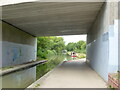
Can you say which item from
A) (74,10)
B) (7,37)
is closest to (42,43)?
(7,37)

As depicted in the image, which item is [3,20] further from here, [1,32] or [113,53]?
[113,53]

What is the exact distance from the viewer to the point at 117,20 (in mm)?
6000

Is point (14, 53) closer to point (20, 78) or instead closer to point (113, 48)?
point (20, 78)

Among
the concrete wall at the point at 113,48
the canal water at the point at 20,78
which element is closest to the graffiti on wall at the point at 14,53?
the canal water at the point at 20,78

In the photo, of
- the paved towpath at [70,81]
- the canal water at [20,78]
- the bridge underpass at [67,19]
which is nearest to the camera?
the paved towpath at [70,81]

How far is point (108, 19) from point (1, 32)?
865cm

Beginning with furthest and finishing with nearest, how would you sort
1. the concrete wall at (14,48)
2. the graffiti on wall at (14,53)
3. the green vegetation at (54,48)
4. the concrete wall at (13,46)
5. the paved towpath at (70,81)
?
the green vegetation at (54,48) → the graffiti on wall at (14,53) → the concrete wall at (13,46) → the concrete wall at (14,48) → the paved towpath at (70,81)

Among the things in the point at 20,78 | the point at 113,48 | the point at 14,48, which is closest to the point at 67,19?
the point at 20,78

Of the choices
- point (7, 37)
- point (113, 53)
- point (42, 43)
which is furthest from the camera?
point (42, 43)

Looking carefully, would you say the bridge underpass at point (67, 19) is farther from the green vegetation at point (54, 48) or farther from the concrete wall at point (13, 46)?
the green vegetation at point (54, 48)

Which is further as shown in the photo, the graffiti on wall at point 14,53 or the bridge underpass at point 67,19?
the graffiti on wall at point 14,53

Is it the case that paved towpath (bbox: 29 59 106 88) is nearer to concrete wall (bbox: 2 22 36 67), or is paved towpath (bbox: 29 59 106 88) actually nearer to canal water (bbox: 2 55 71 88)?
canal water (bbox: 2 55 71 88)

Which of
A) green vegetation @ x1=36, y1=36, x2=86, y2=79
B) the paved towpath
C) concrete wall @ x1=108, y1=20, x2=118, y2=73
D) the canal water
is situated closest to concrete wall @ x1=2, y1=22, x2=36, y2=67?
the canal water

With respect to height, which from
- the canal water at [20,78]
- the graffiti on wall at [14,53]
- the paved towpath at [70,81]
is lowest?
the canal water at [20,78]
